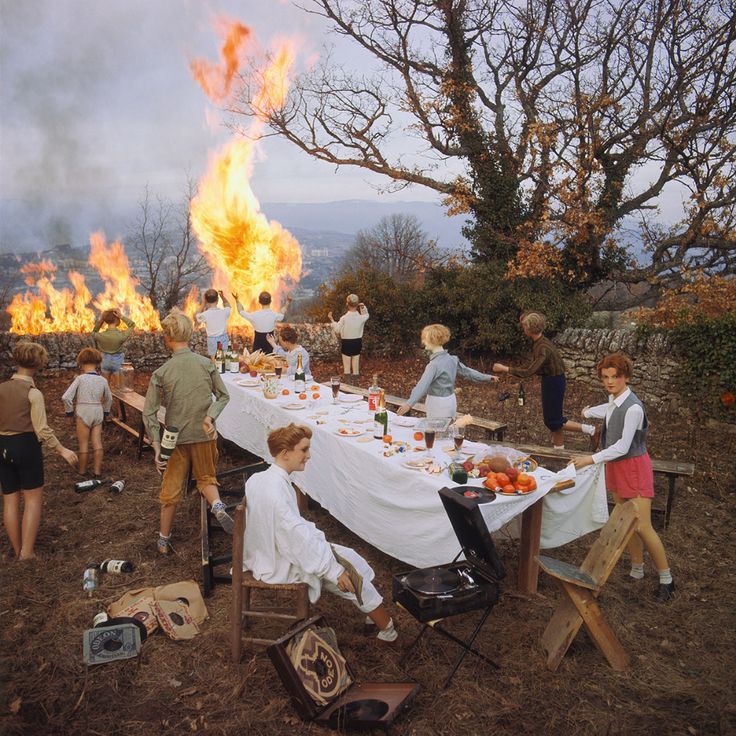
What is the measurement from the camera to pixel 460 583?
393cm

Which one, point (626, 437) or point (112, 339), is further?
point (112, 339)

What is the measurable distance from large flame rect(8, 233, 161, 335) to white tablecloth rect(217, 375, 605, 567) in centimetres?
981

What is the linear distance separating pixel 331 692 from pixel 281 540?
94cm

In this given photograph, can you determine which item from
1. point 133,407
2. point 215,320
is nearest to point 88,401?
point 133,407

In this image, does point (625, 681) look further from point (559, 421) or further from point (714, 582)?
point (559, 421)

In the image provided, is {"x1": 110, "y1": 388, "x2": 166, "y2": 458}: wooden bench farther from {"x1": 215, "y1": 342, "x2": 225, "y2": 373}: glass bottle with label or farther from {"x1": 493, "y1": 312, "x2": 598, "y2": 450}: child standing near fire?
{"x1": 493, "y1": 312, "x2": 598, "y2": 450}: child standing near fire

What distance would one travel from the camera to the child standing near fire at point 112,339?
9.33m

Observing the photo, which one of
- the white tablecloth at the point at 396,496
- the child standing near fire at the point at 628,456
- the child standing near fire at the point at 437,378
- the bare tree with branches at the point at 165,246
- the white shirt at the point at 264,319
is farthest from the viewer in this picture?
the bare tree with branches at the point at 165,246

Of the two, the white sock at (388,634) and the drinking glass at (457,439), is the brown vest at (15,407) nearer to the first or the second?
the white sock at (388,634)

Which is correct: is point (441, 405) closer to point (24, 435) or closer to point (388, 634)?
point (388, 634)

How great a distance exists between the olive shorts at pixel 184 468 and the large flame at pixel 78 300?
9.63 metres

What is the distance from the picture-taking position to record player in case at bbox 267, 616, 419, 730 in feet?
11.0

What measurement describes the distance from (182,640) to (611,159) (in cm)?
1678

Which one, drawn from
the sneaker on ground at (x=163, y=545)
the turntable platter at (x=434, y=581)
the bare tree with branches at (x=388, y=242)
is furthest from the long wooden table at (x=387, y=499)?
the bare tree with branches at (x=388, y=242)
